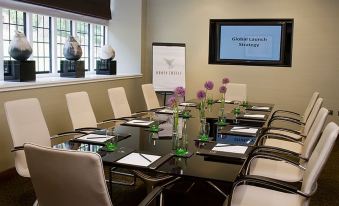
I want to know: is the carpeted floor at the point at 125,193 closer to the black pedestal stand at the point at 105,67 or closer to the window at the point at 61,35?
the window at the point at 61,35

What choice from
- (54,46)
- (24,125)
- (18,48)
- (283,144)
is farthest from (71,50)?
(283,144)

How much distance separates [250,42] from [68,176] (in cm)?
593

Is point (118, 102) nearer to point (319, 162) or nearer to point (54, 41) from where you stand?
point (54, 41)

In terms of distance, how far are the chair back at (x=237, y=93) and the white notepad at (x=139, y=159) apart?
12.4 feet

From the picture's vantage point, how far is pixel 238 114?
14.9 ft

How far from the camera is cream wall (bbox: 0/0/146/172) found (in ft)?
16.2

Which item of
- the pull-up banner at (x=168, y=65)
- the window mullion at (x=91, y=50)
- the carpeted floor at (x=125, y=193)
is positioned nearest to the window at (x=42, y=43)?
the window mullion at (x=91, y=50)

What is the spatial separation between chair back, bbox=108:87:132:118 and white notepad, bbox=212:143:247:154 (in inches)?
82.4

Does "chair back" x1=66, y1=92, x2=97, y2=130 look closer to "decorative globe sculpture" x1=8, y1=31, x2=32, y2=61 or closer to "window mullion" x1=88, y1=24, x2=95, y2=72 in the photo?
"decorative globe sculpture" x1=8, y1=31, x2=32, y2=61

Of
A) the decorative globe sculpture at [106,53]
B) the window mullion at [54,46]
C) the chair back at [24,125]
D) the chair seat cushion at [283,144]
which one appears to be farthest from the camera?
the decorative globe sculpture at [106,53]

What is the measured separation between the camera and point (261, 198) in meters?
2.58

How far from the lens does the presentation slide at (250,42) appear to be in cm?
702

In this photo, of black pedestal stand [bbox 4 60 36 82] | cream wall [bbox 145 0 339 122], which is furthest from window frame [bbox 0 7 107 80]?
cream wall [bbox 145 0 339 122]

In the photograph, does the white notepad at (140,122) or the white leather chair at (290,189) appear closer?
the white leather chair at (290,189)
